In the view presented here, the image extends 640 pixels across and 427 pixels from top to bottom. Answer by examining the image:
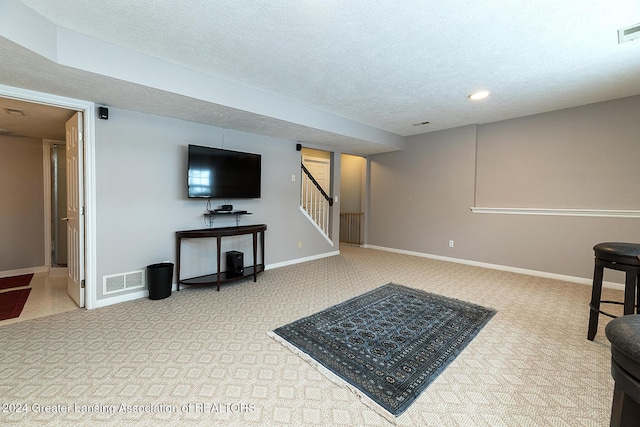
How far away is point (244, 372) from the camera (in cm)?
190

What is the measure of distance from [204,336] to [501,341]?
8.43ft

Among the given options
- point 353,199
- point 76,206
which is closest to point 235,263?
point 76,206

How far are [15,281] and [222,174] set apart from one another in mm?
3365

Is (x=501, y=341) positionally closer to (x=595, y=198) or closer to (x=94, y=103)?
(x=595, y=198)

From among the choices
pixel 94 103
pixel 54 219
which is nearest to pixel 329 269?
pixel 94 103

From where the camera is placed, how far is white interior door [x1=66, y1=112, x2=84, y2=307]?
2.97 metres

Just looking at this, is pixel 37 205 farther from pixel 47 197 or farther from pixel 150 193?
pixel 150 193

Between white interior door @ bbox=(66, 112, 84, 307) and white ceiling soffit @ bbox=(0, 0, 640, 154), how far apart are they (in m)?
0.56

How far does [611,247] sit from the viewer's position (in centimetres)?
221

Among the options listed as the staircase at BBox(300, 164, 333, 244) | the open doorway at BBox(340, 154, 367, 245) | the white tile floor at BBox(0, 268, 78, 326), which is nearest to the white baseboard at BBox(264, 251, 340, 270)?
the staircase at BBox(300, 164, 333, 244)

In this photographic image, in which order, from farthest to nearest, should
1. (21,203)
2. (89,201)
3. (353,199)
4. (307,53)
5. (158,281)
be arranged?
(353,199)
(21,203)
(158,281)
(89,201)
(307,53)

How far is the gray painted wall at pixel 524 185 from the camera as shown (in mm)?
3719

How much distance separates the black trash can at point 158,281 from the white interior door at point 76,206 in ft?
2.13

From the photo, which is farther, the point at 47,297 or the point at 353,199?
the point at 353,199
